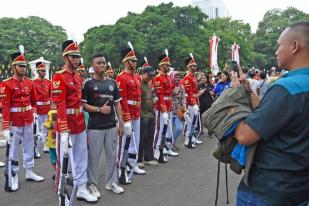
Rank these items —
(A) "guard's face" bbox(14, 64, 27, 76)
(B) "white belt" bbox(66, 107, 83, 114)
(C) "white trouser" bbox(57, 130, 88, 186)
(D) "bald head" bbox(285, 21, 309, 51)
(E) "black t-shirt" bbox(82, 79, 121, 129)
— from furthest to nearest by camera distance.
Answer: (A) "guard's face" bbox(14, 64, 27, 76)
(E) "black t-shirt" bbox(82, 79, 121, 129)
(C) "white trouser" bbox(57, 130, 88, 186)
(B) "white belt" bbox(66, 107, 83, 114)
(D) "bald head" bbox(285, 21, 309, 51)

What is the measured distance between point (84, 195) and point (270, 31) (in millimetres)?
62889

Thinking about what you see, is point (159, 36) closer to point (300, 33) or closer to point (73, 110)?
point (73, 110)

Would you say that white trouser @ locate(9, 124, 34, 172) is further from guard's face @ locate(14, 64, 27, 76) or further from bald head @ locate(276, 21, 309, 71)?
bald head @ locate(276, 21, 309, 71)

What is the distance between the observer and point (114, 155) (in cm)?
555

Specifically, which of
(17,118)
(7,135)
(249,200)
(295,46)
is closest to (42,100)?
(17,118)

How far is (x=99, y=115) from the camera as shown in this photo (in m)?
5.29

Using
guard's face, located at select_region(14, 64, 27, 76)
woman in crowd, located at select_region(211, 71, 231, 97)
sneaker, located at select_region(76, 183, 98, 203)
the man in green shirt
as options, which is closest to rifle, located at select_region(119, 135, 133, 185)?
sneaker, located at select_region(76, 183, 98, 203)

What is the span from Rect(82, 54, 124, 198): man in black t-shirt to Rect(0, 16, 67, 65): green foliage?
36.8 meters

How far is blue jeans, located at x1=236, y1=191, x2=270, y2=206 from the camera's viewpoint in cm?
203

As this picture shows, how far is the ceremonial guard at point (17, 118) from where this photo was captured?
232 inches

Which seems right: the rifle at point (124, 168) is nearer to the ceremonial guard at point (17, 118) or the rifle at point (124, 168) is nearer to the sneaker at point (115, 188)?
the sneaker at point (115, 188)

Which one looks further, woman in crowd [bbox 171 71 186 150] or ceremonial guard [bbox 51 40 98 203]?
woman in crowd [bbox 171 71 186 150]

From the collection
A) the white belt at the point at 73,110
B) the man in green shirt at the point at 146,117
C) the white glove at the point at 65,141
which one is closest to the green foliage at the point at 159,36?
Result: the man in green shirt at the point at 146,117

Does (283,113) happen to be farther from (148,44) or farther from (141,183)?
(148,44)
